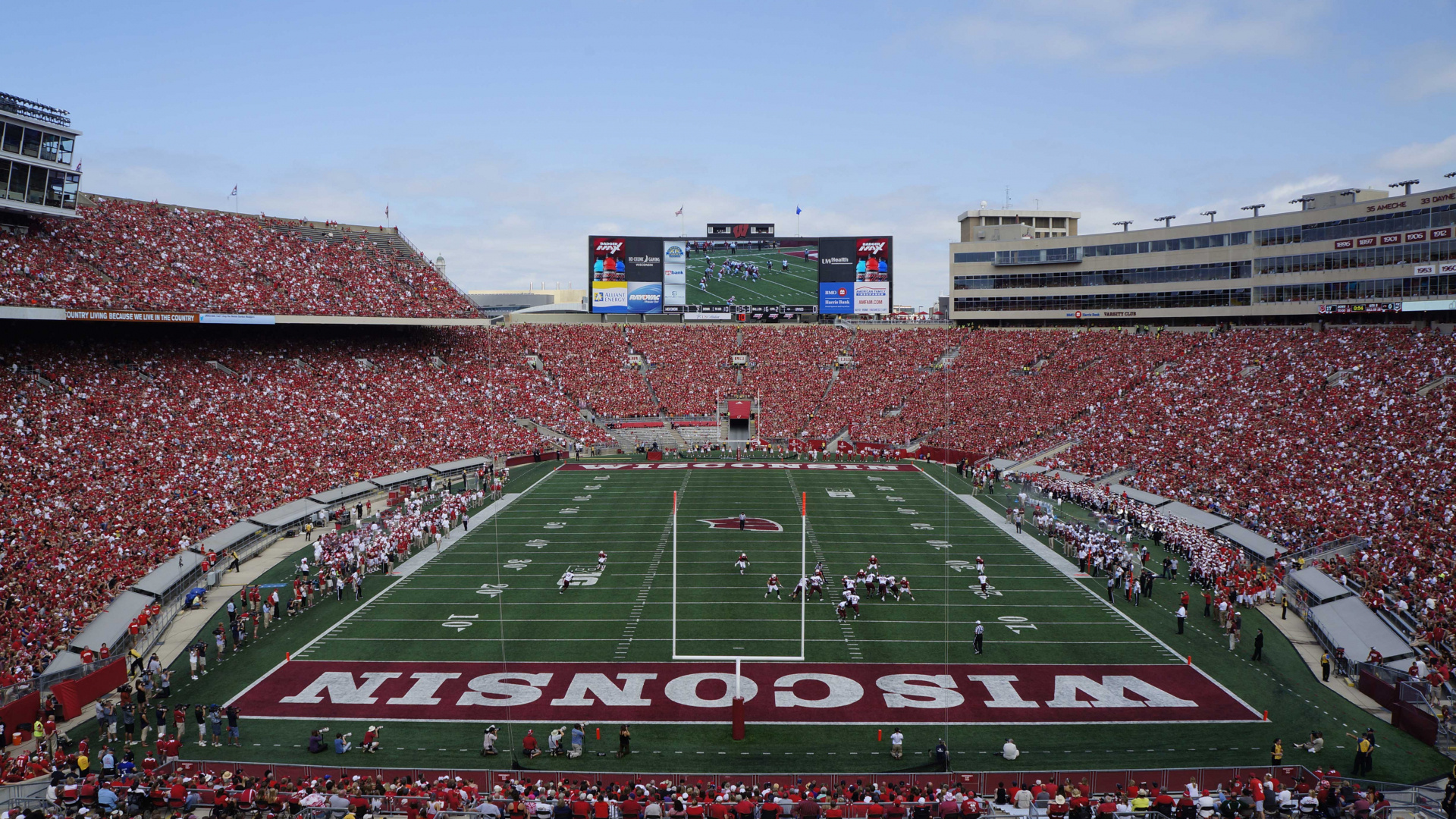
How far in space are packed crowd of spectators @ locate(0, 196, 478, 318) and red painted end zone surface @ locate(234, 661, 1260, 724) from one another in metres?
25.1

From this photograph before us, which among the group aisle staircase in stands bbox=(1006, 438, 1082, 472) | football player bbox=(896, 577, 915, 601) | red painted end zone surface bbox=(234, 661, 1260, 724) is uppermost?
aisle staircase in stands bbox=(1006, 438, 1082, 472)

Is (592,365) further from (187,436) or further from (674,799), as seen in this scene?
(674,799)

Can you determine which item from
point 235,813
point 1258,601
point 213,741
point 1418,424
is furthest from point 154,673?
point 1418,424

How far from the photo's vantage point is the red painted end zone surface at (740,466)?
48.2 metres

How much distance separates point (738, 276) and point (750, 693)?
51.4m

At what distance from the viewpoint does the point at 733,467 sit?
4888 centimetres

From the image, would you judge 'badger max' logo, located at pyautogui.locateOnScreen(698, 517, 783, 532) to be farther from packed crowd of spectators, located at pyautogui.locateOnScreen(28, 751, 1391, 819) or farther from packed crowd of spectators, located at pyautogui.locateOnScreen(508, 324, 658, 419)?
packed crowd of spectators, located at pyautogui.locateOnScreen(508, 324, 658, 419)

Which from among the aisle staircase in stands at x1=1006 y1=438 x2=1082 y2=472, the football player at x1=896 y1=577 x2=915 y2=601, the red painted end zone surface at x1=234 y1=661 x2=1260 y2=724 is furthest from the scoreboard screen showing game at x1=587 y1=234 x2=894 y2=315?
the red painted end zone surface at x1=234 y1=661 x2=1260 y2=724

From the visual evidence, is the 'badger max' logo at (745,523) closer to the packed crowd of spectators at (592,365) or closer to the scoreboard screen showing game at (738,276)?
the packed crowd of spectators at (592,365)

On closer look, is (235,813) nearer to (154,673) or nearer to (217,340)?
(154,673)

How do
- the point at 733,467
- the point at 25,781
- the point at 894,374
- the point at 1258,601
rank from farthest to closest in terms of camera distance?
1. the point at 894,374
2. the point at 733,467
3. the point at 1258,601
4. the point at 25,781

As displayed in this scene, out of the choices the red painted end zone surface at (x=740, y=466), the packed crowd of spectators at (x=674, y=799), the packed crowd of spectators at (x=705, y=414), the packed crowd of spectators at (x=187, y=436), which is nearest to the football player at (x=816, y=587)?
the packed crowd of spectators at (x=674, y=799)

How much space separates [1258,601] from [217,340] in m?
45.0

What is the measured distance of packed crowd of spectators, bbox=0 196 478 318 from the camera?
37.1 meters
